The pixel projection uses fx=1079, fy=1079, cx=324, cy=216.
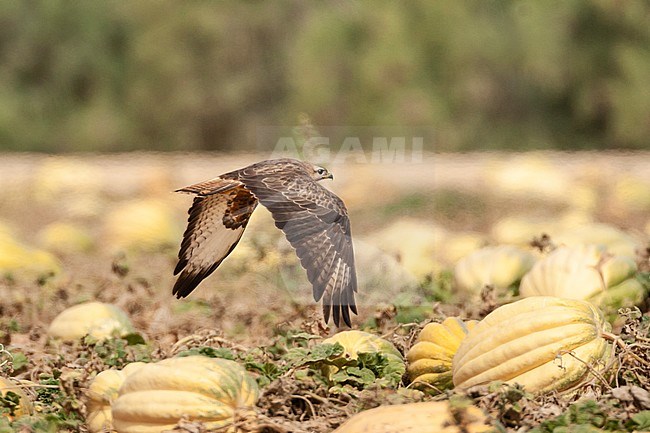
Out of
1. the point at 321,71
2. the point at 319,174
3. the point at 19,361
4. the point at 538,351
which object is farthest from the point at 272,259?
the point at 321,71

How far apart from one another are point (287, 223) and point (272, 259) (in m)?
3.40

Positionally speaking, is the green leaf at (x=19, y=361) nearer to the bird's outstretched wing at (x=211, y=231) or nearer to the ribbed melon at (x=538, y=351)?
the bird's outstretched wing at (x=211, y=231)

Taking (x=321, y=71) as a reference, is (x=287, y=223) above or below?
above

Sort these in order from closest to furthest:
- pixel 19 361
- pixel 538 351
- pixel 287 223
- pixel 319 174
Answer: pixel 538 351, pixel 287 223, pixel 19 361, pixel 319 174

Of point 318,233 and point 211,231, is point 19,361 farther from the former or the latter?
point 318,233

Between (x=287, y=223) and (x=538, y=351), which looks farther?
(x=287, y=223)

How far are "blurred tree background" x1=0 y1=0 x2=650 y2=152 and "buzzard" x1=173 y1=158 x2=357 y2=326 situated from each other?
14.4 m

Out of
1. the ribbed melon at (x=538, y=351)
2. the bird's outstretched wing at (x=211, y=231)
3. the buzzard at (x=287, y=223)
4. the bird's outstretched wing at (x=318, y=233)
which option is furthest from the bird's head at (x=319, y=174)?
the ribbed melon at (x=538, y=351)

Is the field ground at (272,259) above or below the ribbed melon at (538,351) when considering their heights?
below

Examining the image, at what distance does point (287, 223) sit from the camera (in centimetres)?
342

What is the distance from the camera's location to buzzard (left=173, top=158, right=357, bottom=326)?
3.37m

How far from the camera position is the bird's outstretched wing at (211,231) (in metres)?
3.92

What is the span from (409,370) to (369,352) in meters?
0.16

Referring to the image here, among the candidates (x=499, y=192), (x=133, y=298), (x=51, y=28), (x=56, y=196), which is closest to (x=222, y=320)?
(x=133, y=298)
